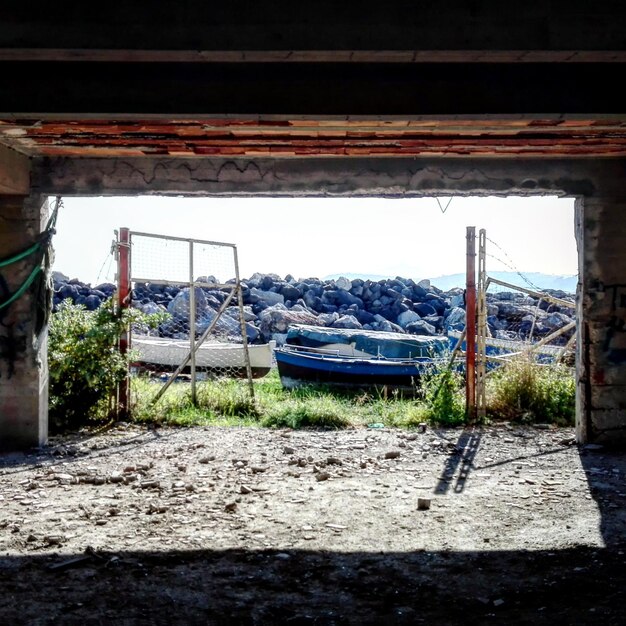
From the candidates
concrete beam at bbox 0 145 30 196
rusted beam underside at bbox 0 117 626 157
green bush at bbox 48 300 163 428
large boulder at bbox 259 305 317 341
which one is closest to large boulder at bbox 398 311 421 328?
large boulder at bbox 259 305 317 341

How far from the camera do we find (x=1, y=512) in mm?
5566

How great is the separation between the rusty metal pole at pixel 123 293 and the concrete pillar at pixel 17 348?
60.2 inches

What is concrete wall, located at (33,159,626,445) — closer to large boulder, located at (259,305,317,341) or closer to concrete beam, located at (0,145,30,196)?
concrete beam, located at (0,145,30,196)

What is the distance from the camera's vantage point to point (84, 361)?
29.2 ft

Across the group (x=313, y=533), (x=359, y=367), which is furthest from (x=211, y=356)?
(x=313, y=533)

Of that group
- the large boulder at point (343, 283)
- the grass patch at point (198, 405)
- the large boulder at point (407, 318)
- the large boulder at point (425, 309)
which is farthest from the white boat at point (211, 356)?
the large boulder at point (343, 283)

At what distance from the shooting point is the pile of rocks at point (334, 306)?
2397cm

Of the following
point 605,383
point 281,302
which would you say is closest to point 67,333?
point 605,383

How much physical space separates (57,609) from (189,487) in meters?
2.50

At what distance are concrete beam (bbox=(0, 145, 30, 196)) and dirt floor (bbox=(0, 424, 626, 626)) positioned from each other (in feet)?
10.0

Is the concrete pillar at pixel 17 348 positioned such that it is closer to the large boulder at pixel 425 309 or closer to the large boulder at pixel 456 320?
the large boulder at pixel 456 320

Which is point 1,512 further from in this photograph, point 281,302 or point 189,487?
point 281,302

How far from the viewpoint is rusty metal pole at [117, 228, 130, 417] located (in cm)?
944
